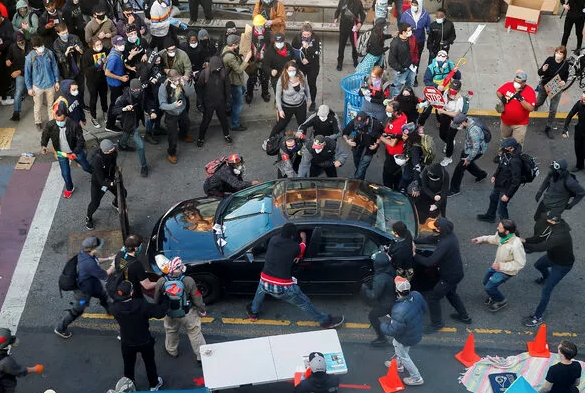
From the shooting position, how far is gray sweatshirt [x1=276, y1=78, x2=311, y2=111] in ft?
41.7

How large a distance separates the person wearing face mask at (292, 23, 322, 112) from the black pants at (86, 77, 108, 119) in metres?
3.72

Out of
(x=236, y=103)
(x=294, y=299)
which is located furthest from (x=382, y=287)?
(x=236, y=103)

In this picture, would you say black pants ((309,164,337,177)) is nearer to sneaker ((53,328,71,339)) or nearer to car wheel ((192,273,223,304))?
car wheel ((192,273,223,304))

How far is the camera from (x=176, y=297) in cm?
859

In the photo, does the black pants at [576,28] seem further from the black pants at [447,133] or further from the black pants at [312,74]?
the black pants at [312,74]

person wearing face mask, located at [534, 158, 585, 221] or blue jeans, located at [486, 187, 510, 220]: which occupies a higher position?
person wearing face mask, located at [534, 158, 585, 221]

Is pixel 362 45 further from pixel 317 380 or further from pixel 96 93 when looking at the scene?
pixel 317 380

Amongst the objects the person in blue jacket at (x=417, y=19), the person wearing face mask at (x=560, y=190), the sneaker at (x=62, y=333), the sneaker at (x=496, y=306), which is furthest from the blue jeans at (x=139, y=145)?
the person wearing face mask at (x=560, y=190)

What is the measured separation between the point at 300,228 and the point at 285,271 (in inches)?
27.6

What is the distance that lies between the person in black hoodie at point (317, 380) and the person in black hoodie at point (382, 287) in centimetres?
155

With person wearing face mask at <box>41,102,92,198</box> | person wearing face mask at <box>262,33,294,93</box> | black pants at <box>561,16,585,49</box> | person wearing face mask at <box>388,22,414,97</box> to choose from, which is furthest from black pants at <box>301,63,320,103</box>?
black pants at <box>561,16,585,49</box>

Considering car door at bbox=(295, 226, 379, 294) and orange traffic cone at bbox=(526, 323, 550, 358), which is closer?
orange traffic cone at bbox=(526, 323, 550, 358)

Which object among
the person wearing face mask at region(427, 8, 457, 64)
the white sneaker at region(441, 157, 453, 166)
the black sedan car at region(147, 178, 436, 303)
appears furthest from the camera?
the person wearing face mask at region(427, 8, 457, 64)

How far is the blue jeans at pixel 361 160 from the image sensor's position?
39.7 feet
